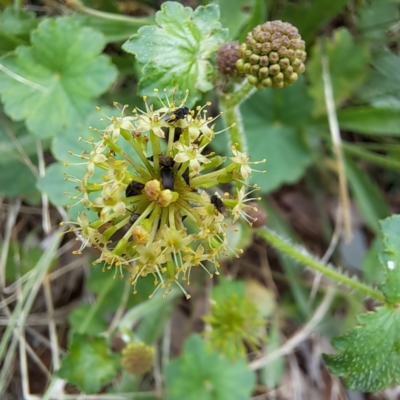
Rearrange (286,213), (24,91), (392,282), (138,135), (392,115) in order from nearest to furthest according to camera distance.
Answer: (138,135)
(392,282)
(24,91)
(392,115)
(286,213)

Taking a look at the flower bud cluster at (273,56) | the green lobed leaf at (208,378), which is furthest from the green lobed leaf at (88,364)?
the flower bud cluster at (273,56)

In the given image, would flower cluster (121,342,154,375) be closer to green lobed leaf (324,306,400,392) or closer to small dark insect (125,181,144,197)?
green lobed leaf (324,306,400,392)

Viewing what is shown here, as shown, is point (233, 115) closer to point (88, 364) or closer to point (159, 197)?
point (159, 197)

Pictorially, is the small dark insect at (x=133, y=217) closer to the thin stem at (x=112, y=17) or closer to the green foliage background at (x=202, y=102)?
the green foliage background at (x=202, y=102)

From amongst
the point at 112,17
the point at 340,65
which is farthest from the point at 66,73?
the point at 340,65

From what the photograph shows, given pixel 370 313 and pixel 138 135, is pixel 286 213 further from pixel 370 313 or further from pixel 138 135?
pixel 138 135

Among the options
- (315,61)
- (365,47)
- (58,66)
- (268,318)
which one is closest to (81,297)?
(268,318)
